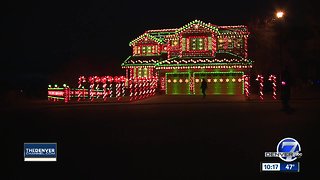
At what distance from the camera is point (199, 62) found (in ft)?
114

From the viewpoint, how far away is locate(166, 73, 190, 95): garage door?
36219mm

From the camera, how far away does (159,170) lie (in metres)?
6.68

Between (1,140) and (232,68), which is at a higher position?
(232,68)

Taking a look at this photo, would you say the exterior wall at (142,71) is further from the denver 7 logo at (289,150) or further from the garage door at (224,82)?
the denver 7 logo at (289,150)

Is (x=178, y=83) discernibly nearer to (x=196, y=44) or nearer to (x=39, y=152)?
(x=196, y=44)

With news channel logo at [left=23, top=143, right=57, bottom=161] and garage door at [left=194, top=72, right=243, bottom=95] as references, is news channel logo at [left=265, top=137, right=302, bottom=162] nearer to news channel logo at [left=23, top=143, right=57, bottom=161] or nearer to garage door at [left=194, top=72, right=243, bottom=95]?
news channel logo at [left=23, top=143, right=57, bottom=161]

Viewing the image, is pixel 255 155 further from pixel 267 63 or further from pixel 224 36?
pixel 267 63

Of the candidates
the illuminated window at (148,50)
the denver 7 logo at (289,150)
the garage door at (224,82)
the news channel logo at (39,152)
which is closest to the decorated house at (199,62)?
the garage door at (224,82)

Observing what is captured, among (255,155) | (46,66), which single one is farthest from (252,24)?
(255,155)

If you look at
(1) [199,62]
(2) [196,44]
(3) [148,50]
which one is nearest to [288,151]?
(1) [199,62]

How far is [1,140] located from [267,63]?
35.2 metres

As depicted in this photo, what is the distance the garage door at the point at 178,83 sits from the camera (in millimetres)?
36219

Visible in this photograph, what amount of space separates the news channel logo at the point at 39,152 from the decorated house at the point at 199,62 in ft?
91.9

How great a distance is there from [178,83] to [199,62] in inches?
114
